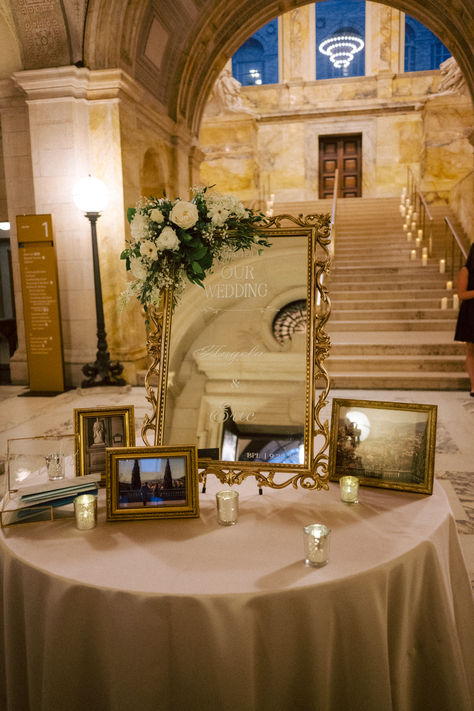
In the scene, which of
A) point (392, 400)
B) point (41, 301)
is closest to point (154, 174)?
point (41, 301)

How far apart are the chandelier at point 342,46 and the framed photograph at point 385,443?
18.9 m

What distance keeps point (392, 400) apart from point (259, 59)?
56.8 feet

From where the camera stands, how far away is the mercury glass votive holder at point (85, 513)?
168 centimetres

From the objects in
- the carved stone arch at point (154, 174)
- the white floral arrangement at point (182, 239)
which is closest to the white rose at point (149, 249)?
the white floral arrangement at point (182, 239)

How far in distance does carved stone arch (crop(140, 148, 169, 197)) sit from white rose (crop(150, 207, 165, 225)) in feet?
25.6

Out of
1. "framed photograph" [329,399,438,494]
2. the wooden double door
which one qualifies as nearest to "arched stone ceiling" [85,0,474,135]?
"framed photograph" [329,399,438,494]

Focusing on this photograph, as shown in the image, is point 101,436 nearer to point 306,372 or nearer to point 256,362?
point 256,362

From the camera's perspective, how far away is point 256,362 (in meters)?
1.99

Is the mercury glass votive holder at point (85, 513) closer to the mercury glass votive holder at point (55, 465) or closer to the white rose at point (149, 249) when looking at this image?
the mercury glass votive holder at point (55, 465)

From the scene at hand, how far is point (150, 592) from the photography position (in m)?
1.32

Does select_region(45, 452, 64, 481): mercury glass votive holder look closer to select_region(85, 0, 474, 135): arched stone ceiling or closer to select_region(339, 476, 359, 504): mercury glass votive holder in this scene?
select_region(339, 476, 359, 504): mercury glass votive holder

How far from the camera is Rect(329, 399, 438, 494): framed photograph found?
6.06 ft

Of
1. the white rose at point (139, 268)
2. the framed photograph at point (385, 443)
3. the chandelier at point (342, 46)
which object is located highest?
the chandelier at point (342, 46)

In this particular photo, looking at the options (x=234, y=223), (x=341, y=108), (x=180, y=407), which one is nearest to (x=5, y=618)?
(x=180, y=407)
